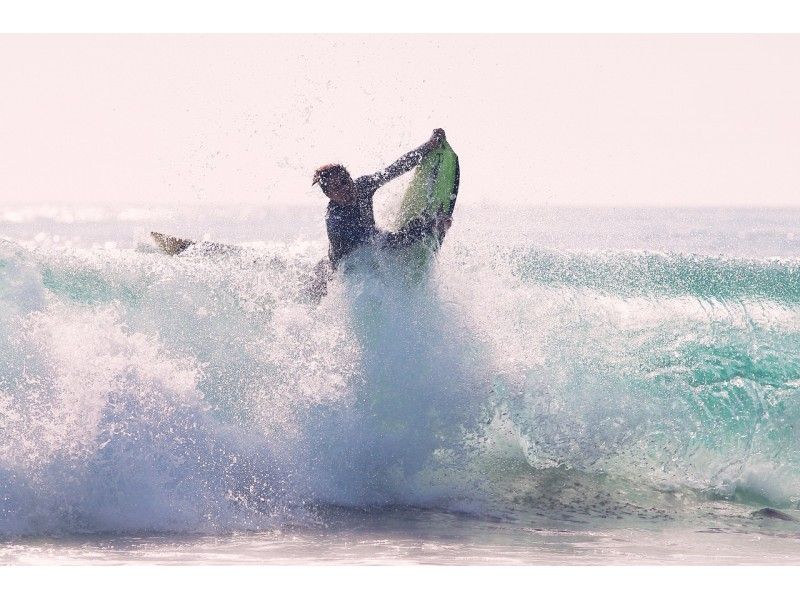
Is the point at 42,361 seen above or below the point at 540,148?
below

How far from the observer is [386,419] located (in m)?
6.10

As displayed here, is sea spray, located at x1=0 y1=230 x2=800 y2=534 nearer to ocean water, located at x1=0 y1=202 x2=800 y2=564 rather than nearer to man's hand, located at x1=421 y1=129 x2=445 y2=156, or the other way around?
ocean water, located at x1=0 y1=202 x2=800 y2=564

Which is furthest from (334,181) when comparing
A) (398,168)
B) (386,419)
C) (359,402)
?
(386,419)

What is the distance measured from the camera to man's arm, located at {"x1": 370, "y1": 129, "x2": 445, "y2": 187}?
246 inches

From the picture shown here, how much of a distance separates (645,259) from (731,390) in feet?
18.6

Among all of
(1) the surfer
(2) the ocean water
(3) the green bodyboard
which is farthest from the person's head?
(3) the green bodyboard

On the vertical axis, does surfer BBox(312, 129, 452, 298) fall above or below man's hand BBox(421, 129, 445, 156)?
below

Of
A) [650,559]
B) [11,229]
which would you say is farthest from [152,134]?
[11,229]

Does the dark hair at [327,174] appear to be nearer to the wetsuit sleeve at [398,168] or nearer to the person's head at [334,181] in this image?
the person's head at [334,181]

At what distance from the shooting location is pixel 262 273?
699 cm

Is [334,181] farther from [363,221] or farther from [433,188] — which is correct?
[433,188]

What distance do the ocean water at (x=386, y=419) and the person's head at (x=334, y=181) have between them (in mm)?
507

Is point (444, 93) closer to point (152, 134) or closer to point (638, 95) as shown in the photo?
point (638, 95)

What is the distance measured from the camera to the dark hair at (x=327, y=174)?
6032 mm
